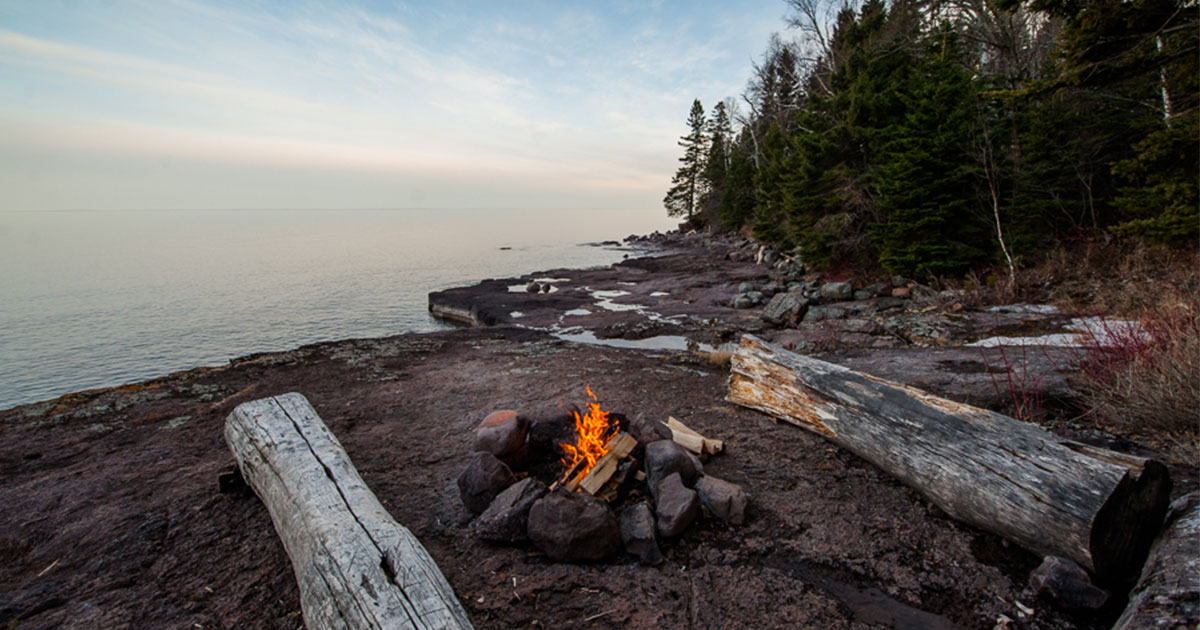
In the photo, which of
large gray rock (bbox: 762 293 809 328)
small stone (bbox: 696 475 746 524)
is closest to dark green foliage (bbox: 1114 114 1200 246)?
large gray rock (bbox: 762 293 809 328)

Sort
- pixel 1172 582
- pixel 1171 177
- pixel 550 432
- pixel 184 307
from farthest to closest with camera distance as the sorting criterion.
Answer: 1. pixel 184 307
2. pixel 1171 177
3. pixel 550 432
4. pixel 1172 582

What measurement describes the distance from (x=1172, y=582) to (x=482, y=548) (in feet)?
13.2

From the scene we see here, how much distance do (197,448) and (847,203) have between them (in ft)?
67.4

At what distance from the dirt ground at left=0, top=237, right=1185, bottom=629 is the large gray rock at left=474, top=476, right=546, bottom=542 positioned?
117 millimetres

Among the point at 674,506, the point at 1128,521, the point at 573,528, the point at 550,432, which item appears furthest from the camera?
the point at 550,432

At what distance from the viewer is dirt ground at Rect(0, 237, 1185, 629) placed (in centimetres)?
303

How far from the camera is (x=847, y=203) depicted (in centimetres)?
1900

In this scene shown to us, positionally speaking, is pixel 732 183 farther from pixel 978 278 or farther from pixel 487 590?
pixel 487 590

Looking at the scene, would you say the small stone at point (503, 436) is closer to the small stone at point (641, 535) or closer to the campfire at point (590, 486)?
the campfire at point (590, 486)

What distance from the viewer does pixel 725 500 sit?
3951mm

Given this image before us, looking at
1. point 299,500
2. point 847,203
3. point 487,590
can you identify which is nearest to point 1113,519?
point 487,590

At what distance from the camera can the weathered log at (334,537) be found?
8.18 ft

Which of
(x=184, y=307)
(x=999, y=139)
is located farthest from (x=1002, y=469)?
(x=184, y=307)

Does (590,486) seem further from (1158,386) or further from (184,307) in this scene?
(184,307)
